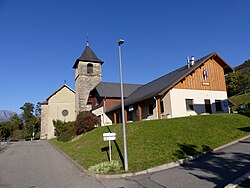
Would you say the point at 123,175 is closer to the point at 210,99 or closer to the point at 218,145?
the point at 218,145

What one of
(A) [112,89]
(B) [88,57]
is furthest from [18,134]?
(A) [112,89]

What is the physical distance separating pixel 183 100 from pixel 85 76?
22208 mm

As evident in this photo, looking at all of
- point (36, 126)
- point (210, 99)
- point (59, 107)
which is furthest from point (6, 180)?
point (36, 126)

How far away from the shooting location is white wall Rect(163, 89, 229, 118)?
21.3 m

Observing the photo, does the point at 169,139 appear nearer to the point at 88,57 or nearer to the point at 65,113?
the point at 88,57

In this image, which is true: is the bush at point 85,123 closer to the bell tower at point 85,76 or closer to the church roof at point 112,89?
the church roof at point 112,89

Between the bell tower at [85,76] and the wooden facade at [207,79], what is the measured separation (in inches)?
818

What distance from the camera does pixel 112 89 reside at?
Answer: 3422cm

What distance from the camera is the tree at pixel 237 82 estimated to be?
54.8m

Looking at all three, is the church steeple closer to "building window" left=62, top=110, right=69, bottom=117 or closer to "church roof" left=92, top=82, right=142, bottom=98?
"church roof" left=92, top=82, right=142, bottom=98

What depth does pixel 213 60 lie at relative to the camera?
24750 mm

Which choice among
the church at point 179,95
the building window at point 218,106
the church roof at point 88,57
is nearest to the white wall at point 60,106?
the church roof at point 88,57

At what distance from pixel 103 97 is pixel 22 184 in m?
23.4

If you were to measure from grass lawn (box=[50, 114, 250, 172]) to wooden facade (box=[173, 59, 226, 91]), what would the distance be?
18.7ft
